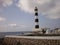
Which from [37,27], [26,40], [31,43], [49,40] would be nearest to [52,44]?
[49,40]

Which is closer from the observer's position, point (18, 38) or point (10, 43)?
point (18, 38)

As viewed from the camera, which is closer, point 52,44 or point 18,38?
point 52,44

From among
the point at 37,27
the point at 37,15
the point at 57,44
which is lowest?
the point at 57,44

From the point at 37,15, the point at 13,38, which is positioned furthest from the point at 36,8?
the point at 13,38

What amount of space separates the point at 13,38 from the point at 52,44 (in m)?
4.52

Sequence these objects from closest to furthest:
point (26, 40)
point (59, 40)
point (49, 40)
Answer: point (59, 40)
point (49, 40)
point (26, 40)

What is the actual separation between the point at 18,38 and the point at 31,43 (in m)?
1.79

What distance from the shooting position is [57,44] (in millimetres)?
7098

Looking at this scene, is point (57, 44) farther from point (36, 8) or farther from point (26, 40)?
point (36, 8)

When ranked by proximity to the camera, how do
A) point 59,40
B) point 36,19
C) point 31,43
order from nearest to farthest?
point 59,40
point 31,43
point 36,19

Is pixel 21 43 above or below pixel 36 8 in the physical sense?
below

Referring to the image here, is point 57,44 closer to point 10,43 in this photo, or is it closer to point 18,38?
point 18,38

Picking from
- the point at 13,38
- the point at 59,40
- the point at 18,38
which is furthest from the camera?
the point at 13,38

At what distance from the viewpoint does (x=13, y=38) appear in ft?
37.7
